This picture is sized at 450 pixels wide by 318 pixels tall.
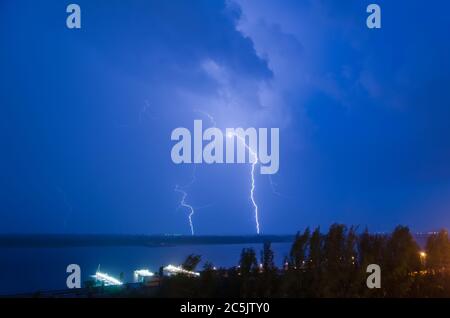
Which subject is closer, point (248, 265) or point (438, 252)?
point (248, 265)

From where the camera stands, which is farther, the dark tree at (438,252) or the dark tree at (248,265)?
the dark tree at (438,252)

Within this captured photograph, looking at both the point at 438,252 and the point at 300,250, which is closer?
the point at 300,250

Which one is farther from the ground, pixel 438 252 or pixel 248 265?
pixel 438 252

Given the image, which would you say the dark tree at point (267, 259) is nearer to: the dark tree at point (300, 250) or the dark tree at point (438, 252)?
the dark tree at point (300, 250)

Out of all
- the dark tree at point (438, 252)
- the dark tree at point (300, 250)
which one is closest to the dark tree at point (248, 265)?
the dark tree at point (300, 250)

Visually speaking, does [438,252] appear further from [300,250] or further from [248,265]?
[248,265]

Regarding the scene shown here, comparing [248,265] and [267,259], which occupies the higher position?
[267,259]

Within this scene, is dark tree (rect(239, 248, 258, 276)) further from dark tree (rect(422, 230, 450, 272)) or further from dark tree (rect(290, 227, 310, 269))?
dark tree (rect(422, 230, 450, 272))

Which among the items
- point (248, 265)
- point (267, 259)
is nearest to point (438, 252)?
point (267, 259)

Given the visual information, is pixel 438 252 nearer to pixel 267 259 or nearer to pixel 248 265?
pixel 267 259

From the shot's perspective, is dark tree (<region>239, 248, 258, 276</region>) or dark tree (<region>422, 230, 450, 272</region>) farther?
dark tree (<region>422, 230, 450, 272</region>)

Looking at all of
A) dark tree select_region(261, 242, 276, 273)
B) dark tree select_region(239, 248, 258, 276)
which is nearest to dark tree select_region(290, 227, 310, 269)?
dark tree select_region(261, 242, 276, 273)

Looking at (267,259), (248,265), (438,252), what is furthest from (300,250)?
(438,252)
